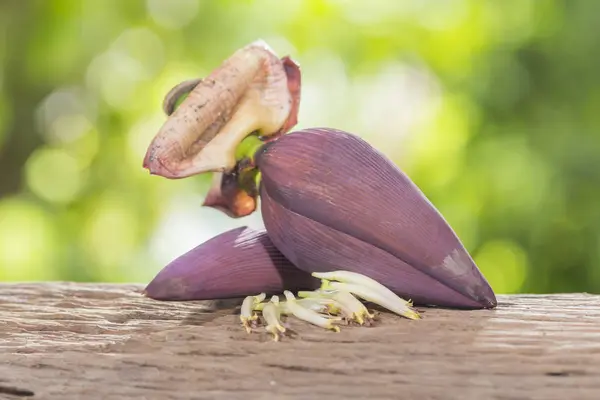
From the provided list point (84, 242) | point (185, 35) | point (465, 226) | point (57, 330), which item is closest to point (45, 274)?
point (84, 242)

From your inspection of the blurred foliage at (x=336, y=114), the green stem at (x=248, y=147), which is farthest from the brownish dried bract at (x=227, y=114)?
the blurred foliage at (x=336, y=114)

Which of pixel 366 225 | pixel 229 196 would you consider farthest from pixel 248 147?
pixel 366 225

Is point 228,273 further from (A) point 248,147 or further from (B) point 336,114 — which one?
(B) point 336,114

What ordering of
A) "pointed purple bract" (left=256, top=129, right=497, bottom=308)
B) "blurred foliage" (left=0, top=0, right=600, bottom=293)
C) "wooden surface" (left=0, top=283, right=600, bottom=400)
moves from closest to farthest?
"wooden surface" (left=0, top=283, right=600, bottom=400)
"pointed purple bract" (left=256, top=129, right=497, bottom=308)
"blurred foliage" (left=0, top=0, right=600, bottom=293)

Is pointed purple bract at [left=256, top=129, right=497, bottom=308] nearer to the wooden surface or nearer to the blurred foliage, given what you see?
the wooden surface

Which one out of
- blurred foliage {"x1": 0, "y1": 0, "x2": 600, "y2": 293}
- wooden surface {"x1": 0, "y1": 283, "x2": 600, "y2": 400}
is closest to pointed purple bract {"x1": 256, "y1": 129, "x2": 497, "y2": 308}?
wooden surface {"x1": 0, "y1": 283, "x2": 600, "y2": 400}

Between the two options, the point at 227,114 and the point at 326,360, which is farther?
the point at 227,114
